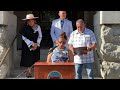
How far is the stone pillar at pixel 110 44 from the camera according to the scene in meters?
5.59

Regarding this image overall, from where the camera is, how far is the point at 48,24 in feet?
32.1

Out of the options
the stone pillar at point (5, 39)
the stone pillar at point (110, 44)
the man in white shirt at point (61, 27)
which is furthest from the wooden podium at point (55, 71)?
the stone pillar at point (5, 39)

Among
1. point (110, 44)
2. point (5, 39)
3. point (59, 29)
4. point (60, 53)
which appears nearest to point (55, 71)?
point (60, 53)

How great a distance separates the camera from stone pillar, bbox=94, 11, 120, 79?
559cm

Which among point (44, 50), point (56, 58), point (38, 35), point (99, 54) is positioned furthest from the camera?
point (44, 50)

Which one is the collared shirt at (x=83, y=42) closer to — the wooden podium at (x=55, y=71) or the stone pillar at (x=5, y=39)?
the wooden podium at (x=55, y=71)

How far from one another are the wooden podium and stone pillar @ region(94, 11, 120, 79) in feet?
6.80

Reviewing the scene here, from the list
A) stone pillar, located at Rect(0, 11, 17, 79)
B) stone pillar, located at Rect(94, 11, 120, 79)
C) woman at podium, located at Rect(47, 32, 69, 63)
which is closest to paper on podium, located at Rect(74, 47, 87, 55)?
woman at podium, located at Rect(47, 32, 69, 63)

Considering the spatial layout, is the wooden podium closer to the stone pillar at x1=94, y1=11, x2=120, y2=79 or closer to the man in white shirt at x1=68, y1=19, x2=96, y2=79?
the man in white shirt at x1=68, y1=19, x2=96, y2=79

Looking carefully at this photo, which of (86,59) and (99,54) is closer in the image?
(86,59)

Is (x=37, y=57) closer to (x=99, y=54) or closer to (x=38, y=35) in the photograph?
(x=38, y=35)

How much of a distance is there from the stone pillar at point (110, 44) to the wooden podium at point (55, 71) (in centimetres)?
207
